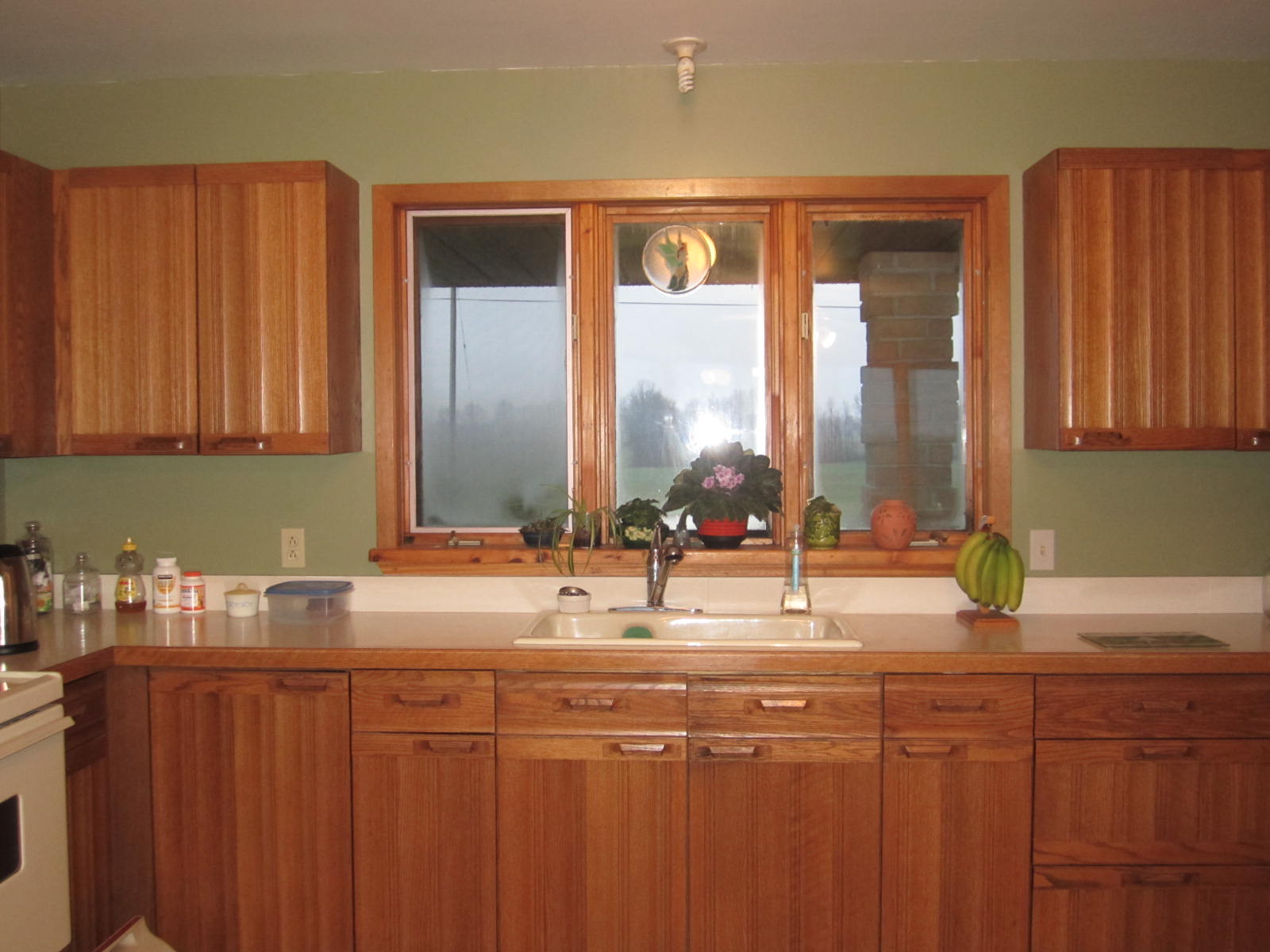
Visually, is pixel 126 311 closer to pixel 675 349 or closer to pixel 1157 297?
pixel 675 349

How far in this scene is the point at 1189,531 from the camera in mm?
2717

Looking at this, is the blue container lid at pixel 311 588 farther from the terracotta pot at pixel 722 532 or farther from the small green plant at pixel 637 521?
the terracotta pot at pixel 722 532

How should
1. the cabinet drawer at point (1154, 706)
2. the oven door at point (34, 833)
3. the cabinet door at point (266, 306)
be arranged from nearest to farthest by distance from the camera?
1. the oven door at point (34, 833)
2. the cabinet drawer at point (1154, 706)
3. the cabinet door at point (266, 306)

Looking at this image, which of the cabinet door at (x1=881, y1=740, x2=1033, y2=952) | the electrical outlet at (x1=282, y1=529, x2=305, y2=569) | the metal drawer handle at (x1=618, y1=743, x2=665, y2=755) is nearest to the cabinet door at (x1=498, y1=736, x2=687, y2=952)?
the metal drawer handle at (x1=618, y1=743, x2=665, y2=755)

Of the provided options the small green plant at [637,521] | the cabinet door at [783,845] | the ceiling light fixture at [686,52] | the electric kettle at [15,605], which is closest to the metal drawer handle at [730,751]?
the cabinet door at [783,845]

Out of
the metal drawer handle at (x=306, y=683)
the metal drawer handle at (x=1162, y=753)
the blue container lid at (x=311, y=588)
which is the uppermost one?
the blue container lid at (x=311, y=588)

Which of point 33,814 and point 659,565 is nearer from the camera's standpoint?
point 33,814

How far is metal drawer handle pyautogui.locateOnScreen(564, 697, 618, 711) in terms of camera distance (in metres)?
2.24

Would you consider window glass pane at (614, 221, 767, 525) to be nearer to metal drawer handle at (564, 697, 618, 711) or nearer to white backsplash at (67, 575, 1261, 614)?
white backsplash at (67, 575, 1261, 614)

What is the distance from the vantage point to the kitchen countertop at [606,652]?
218 cm

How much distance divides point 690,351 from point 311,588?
1272 millimetres

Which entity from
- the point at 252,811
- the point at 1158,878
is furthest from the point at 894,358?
the point at 252,811

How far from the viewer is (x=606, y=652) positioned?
87.7 inches

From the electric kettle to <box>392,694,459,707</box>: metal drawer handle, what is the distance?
2.89ft
